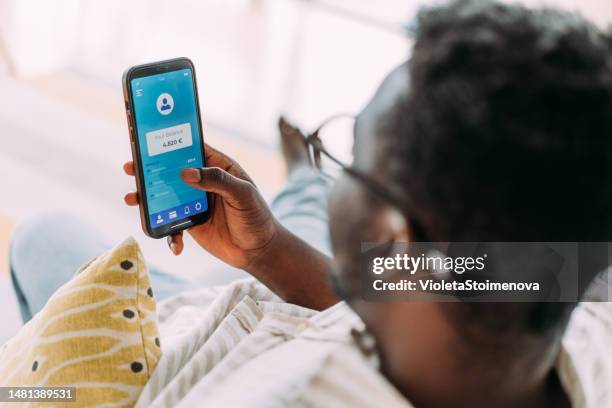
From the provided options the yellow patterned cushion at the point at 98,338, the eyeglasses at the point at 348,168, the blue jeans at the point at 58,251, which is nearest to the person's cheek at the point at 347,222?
the eyeglasses at the point at 348,168

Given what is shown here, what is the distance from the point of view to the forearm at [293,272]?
100 centimetres

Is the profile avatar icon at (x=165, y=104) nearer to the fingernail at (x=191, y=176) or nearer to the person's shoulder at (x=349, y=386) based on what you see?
the fingernail at (x=191, y=176)

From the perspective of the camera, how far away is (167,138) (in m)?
0.94

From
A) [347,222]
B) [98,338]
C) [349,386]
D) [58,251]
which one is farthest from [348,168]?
[58,251]

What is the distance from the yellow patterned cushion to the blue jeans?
26cm

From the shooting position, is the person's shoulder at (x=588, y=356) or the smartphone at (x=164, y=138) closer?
the person's shoulder at (x=588, y=356)

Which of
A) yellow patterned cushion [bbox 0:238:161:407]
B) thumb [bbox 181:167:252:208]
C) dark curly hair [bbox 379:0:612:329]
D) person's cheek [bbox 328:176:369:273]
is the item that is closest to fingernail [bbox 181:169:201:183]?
thumb [bbox 181:167:252:208]

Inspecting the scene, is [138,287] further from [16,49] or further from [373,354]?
[16,49]

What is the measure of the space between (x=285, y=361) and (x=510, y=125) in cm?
36

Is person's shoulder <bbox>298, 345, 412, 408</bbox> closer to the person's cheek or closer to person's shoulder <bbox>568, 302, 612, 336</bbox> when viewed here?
the person's cheek

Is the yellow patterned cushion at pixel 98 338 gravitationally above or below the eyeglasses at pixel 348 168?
below

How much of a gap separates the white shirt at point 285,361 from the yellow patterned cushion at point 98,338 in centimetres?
3

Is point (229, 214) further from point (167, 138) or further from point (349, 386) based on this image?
point (349, 386)

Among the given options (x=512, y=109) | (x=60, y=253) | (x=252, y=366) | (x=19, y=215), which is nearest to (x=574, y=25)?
(x=512, y=109)
